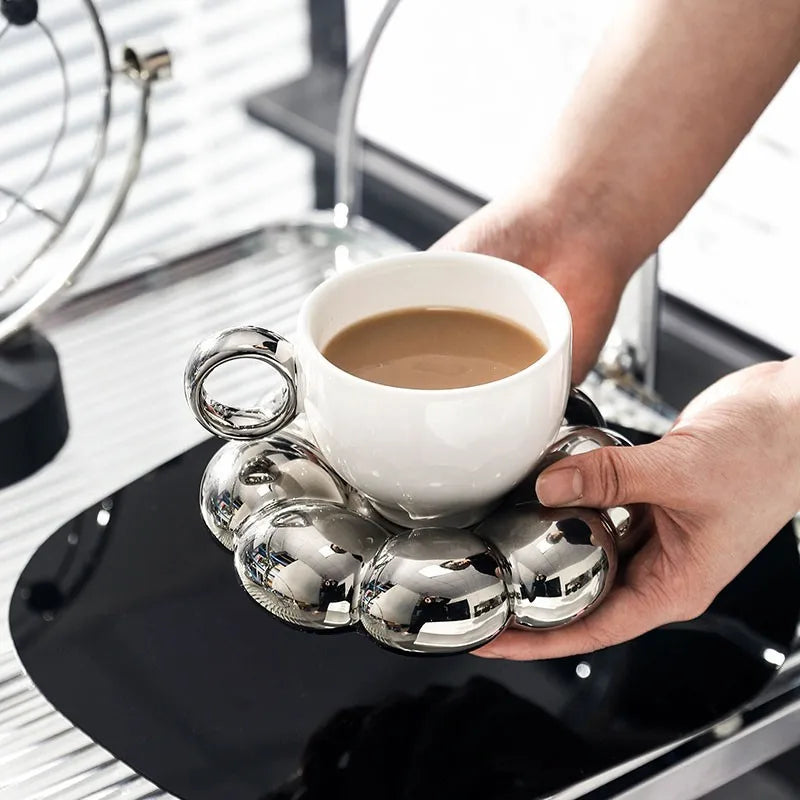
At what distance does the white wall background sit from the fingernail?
0.63 metres

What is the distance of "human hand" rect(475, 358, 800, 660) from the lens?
1.60 ft

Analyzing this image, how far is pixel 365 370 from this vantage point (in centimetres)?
50

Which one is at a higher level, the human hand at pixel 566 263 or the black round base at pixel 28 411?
the human hand at pixel 566 263

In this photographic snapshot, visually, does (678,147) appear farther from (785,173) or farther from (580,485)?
(785,173)

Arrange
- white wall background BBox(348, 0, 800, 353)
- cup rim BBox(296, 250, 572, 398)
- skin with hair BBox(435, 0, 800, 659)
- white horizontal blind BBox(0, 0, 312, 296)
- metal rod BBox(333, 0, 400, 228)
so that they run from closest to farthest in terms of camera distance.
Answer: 1. cup rim BBox(296, 250, 572, 398)
2. skin with hair BBox(435, 0, 800, 659)
3. metal rod BBox(333, 0, 400, 228)
4. white wall background BBox(348, 0, 800, 353)
5. white horizontal blind BBox(0, 0, 312, 296)

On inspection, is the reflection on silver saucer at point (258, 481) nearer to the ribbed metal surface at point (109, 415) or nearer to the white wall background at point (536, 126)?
the ribbed metal surface at point (109, 415)

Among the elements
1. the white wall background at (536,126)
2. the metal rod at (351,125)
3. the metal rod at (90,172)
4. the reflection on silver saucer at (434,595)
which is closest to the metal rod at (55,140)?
the metal rod at (90,172)

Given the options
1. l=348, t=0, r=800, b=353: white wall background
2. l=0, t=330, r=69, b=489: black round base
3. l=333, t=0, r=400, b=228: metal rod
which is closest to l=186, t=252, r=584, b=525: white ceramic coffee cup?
l=0, t=330, r=69, b=489: black round base

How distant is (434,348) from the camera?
A: 1.68ft

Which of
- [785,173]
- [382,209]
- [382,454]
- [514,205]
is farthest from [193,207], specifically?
[382,454]

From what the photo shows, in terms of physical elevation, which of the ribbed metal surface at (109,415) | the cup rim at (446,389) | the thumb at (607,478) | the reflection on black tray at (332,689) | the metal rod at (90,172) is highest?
the cup rim at (446,389)

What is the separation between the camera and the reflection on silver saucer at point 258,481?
512mm

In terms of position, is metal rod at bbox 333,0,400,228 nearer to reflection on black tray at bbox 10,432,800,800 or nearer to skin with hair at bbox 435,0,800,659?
skin with hair at bbox 435,0,800,659

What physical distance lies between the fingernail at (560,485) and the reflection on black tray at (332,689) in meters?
0.09
